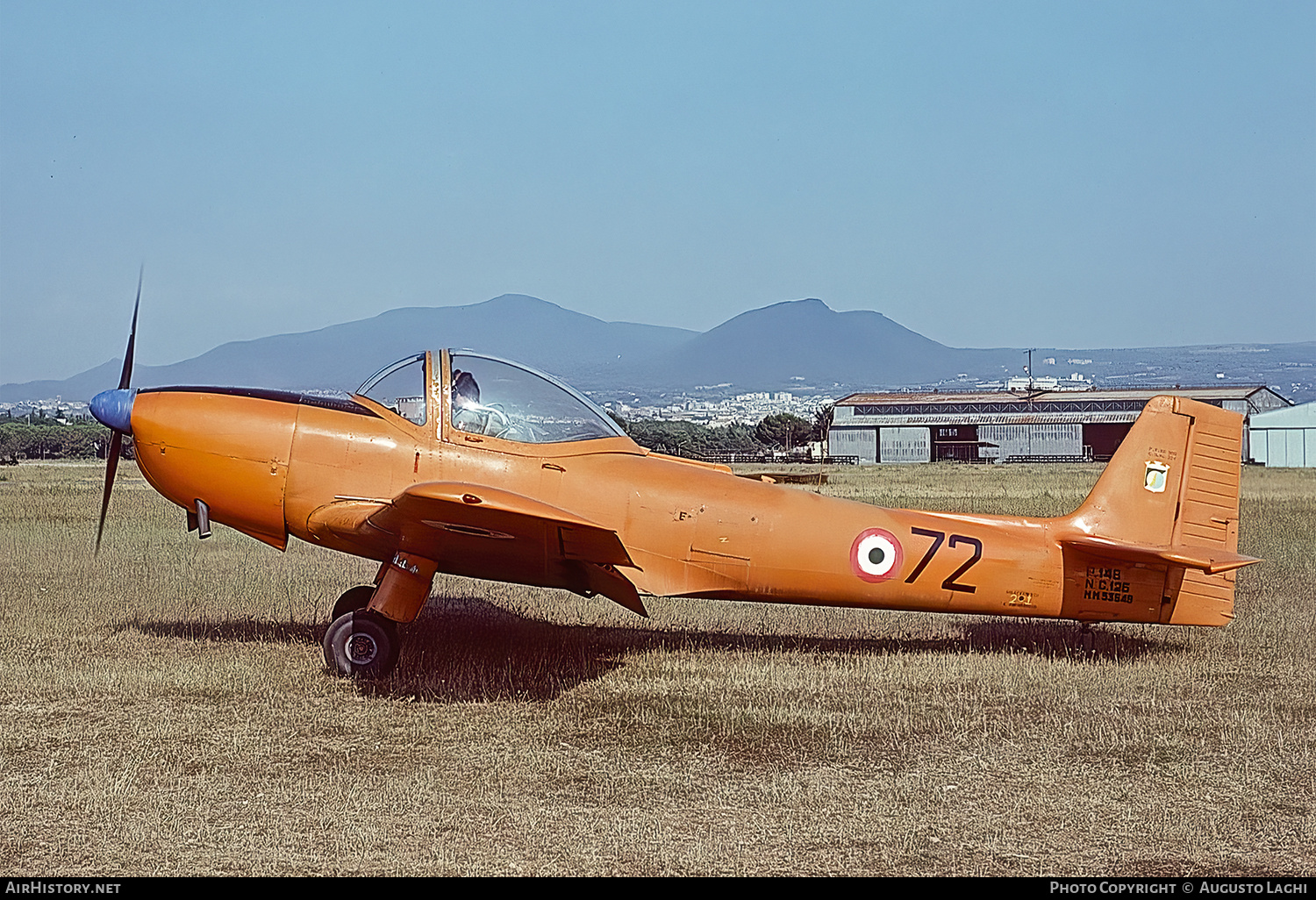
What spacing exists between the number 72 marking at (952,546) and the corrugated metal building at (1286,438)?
68257 millimetres

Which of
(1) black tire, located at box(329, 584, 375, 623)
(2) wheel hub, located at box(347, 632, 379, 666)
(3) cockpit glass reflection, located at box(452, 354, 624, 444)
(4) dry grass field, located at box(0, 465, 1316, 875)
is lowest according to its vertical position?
(4) dry grass field, located at box(0, 465, 1316, 875)

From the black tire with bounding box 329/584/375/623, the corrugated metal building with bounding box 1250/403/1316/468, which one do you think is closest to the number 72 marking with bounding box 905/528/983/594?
the black tire with bounding box 329/584/375/623

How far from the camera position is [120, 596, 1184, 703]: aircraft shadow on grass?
324 inches

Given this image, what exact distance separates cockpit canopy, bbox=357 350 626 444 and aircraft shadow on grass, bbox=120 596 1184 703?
1.75 metres

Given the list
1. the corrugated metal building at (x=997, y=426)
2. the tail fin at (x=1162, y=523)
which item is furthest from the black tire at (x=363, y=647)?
the corrugated metal building at (x=997, y=426)

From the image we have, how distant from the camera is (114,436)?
918 centimetres

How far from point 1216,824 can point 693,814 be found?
2439mm

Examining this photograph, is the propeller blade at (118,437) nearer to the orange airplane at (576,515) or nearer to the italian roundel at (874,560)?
the orange airplane at (576,515)

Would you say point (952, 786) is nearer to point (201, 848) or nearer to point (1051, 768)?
point (1051, 768)

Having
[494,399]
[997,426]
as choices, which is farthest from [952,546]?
[997,426]

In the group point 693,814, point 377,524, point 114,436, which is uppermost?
point 114,436

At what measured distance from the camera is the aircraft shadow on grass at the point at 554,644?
27.0 ft

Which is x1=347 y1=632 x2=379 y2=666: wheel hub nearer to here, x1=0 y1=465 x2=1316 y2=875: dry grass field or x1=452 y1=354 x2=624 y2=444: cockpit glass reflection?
x1=0 y1=465 x2=1316 y2=875: dry grass field
